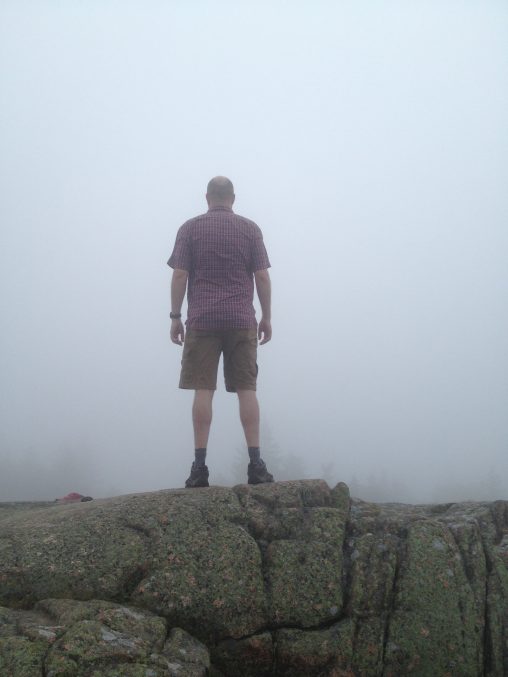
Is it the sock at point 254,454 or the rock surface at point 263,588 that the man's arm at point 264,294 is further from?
the rock surface at point 263,588

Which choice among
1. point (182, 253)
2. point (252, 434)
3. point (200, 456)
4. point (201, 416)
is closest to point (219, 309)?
point (182, 253)

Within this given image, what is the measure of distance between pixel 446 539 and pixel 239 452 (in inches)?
2574

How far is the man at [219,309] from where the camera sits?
683cm

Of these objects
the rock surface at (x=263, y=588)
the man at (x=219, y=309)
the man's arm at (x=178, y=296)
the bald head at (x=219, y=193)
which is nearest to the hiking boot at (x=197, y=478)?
the man at (x=219, y=309)

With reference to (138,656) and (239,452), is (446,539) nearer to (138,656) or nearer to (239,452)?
(138,656)

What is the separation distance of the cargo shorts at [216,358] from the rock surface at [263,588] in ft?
5.87

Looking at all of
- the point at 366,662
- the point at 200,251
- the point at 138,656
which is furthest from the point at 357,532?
the point at 200,251

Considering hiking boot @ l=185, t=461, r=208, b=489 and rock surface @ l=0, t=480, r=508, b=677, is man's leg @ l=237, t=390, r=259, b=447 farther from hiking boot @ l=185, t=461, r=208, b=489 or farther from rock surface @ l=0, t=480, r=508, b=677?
rock surface @ l=0, t=480, r=508, b=677

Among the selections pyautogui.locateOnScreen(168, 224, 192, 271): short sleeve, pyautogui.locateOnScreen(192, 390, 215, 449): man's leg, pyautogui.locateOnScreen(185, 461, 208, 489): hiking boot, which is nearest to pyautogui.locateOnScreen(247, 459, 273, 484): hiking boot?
pyautogui.locateOnScreen(185, 461, 208, 489): hiking boot

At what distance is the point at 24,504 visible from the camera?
26.2ft

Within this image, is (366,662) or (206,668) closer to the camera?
(206,668)

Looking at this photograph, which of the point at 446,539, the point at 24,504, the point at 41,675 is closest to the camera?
the point at 41,675

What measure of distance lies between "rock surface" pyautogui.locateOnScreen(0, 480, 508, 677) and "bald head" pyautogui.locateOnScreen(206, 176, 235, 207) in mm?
4297

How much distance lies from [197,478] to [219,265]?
9.73ft
